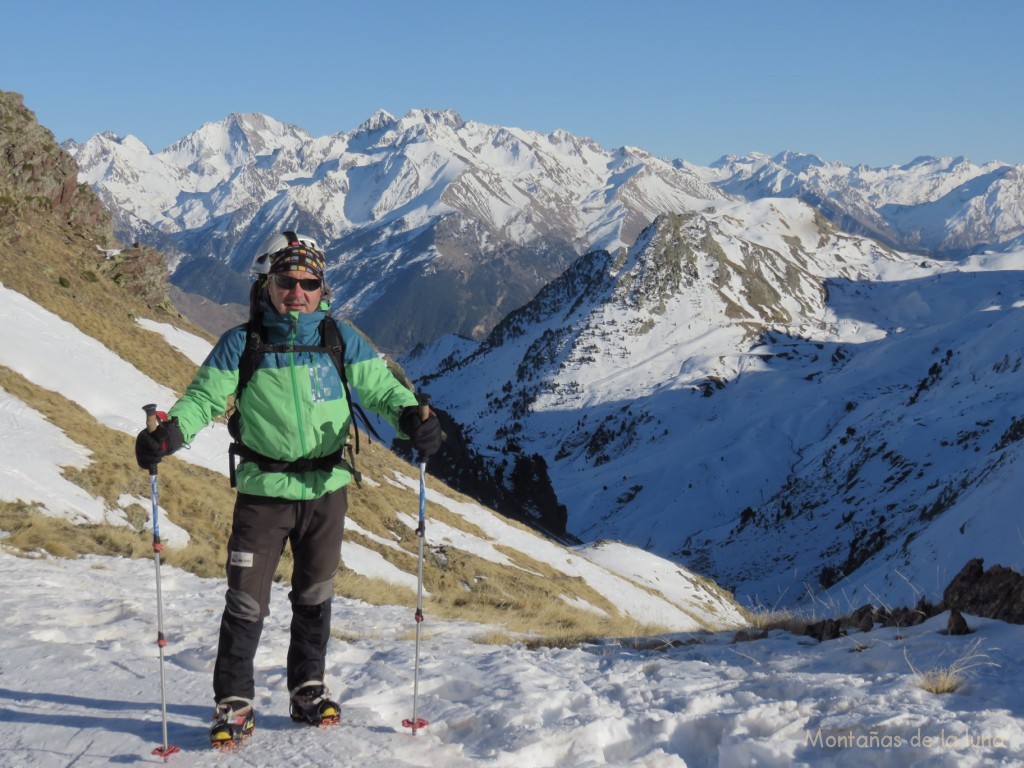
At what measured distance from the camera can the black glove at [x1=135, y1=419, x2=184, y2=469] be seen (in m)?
5.60

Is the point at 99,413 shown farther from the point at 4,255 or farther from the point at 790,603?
the point at 790,603

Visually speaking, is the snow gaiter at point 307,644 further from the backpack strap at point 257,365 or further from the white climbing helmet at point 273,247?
the white climbing helmet at point 273,247

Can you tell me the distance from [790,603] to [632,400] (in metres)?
120

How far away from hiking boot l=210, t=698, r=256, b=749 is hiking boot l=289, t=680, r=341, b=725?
34 cm

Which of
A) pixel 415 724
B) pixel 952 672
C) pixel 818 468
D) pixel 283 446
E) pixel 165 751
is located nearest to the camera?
pixel 165 751

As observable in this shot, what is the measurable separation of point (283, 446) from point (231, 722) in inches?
78.6

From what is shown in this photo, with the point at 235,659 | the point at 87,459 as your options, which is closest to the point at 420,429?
the point at 235,659

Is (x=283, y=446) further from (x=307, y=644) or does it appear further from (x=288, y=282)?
(x=307, y=644)

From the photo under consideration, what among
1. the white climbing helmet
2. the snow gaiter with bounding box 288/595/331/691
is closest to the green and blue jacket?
the white climbing helmet

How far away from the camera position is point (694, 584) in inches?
2028

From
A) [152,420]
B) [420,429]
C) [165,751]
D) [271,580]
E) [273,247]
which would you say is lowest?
[165,751]

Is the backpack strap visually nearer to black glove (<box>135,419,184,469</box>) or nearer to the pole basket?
black glove (<box>135,419,184,469</box>)

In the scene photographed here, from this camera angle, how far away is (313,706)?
236 inches

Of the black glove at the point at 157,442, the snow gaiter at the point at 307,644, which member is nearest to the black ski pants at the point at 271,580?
Answer: the snow gaiter at the point at 307,644
